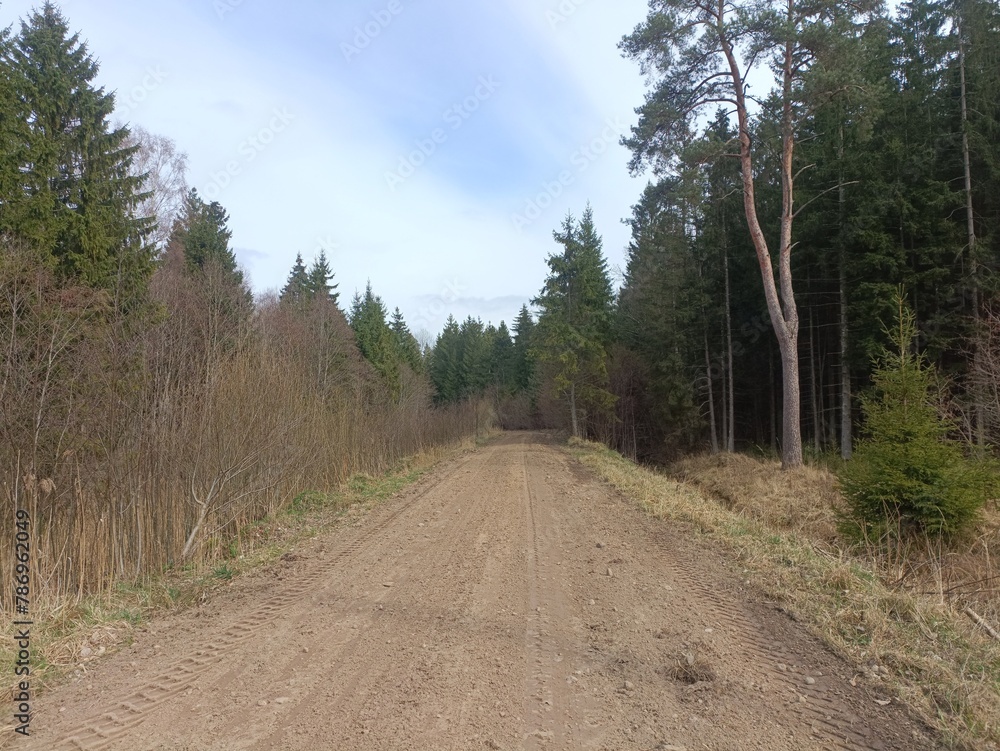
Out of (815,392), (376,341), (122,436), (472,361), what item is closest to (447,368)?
(472,361)

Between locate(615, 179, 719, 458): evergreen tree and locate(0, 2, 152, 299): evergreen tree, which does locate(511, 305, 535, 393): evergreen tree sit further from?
locate(0, 2, 152, 299): evergreen tree

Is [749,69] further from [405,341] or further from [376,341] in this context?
[405,341]

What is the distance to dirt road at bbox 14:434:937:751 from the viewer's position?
3113mm

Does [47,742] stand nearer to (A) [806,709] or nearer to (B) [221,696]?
(B) [221,696]

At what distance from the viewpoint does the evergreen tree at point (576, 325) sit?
1235 inches

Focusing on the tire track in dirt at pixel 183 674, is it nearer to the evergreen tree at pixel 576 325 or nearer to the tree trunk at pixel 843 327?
the tree trunk at pixel 843 327

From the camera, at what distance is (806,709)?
3371 mm

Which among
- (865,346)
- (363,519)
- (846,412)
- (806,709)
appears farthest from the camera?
(846,412)

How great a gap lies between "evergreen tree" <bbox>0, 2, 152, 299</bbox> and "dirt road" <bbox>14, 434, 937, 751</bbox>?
729cm

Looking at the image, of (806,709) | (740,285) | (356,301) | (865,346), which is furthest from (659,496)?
(356,301)

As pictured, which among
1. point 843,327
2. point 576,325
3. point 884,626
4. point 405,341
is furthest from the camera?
point 405,341

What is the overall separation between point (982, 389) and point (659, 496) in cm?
916

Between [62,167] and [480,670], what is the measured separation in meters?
14.3

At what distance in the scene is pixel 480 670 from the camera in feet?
12.7
